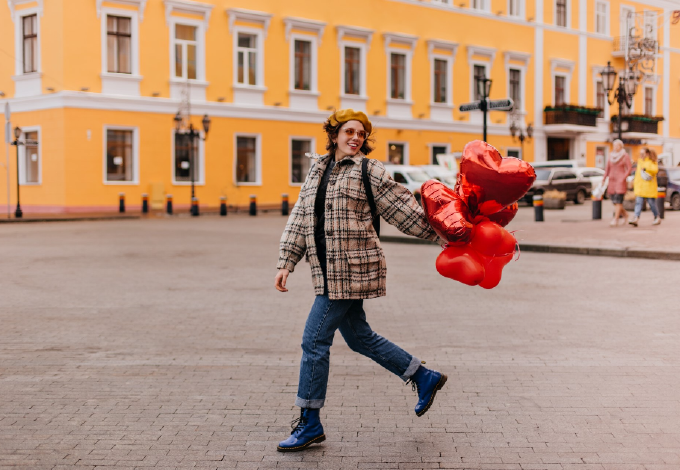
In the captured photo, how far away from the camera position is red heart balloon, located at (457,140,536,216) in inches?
173

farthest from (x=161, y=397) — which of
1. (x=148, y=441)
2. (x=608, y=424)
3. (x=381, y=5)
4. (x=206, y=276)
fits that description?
(x=381, y=5)

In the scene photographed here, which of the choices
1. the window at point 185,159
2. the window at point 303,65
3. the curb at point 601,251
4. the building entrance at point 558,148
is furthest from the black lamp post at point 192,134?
the building entrance at point 558,148

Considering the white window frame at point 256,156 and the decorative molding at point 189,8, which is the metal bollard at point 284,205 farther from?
the decorative molding at point 189,8

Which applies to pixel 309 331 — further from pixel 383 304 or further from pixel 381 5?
pixel 381 5

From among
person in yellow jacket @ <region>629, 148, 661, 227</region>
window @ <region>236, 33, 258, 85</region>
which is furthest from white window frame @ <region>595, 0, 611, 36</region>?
person in yellow jacket @ <region>629, 148, 661, 227</region>

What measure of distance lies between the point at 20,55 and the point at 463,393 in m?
31.7

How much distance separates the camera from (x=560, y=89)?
48625mm

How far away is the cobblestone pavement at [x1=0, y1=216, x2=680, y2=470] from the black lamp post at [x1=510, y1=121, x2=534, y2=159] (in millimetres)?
32827

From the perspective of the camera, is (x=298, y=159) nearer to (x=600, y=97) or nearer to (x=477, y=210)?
(x=600, y=97)

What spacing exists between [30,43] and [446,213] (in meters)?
32.2

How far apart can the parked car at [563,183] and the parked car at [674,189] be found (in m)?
6.27

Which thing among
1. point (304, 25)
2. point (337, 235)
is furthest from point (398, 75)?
point (337, 235)

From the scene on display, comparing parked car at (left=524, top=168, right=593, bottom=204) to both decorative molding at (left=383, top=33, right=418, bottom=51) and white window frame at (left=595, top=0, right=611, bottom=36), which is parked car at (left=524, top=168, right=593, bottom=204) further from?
white window frame at (left=595, top=0, right=611, bottom=36)

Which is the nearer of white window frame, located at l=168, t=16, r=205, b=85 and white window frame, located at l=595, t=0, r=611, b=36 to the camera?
white window frame, located at l=168, t=16, r=205, b=85
